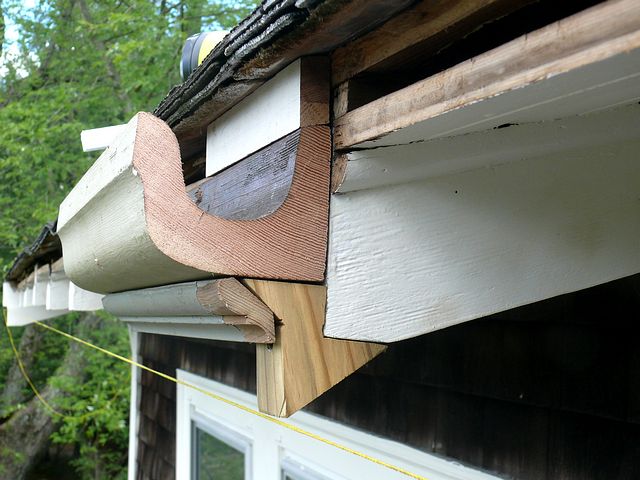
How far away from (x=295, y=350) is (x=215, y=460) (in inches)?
96.5

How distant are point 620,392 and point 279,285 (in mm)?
638

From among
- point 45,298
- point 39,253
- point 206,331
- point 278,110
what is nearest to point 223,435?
Answer: point 39,253

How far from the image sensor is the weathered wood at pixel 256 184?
1.01 meters

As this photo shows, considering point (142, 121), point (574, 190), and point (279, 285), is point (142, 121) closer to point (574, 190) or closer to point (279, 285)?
point (279, 285)

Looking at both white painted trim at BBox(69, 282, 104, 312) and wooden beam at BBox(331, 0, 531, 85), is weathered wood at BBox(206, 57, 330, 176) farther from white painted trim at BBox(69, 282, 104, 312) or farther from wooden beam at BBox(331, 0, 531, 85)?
white painted trim at BBox(69, 282, 104, 312)

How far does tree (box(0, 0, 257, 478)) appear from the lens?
8.69m

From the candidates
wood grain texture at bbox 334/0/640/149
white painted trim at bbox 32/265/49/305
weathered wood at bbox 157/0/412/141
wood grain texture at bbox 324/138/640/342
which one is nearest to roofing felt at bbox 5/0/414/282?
weathered wood at bbox 157/0/412/141

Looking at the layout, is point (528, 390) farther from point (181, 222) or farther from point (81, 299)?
point (81, 299)

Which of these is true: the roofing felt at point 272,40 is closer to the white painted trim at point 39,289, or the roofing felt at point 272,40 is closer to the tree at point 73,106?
the white painted trim at point 39,289

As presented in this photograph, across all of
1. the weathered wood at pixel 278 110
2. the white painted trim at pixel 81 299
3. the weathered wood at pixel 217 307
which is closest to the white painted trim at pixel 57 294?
the white painted trim at pixel 81 299

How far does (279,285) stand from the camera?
0.95m

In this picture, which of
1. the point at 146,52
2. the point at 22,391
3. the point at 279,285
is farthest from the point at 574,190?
the point at 22,391

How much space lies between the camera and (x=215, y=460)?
3189 millimetres

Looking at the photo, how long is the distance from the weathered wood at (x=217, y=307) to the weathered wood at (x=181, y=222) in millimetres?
24
